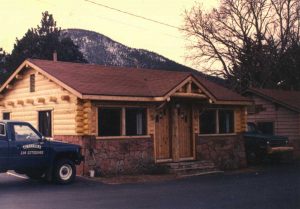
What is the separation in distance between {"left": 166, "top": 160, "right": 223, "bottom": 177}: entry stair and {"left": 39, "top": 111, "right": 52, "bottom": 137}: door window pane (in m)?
5.07

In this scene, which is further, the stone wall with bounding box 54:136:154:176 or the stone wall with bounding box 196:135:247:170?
the stone wall with bounding box 196:135:247:170

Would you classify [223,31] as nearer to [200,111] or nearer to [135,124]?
[200,111]

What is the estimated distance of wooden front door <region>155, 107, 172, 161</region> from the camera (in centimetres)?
2128

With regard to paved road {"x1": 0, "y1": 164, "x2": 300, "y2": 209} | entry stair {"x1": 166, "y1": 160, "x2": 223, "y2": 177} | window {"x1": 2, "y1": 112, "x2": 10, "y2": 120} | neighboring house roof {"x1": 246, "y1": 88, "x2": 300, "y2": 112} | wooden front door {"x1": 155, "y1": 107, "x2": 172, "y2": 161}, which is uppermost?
neighboring house roof {"x1": 246, "y1": 88, "x2": 300, "y2": 112}

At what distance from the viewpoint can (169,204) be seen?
12.2m

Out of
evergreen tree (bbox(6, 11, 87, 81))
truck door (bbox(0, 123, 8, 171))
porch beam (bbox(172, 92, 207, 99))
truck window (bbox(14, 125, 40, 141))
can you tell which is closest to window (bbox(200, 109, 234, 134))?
porch beam (bbox(172, 92, 207, 99))

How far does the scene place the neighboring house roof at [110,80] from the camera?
19297 millimetres

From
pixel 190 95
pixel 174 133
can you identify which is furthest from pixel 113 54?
pixel 190 95

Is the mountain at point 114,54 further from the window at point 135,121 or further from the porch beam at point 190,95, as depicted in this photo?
the window at point 135,121

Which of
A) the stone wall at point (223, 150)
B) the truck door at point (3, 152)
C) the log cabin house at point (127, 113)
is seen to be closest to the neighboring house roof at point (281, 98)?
the log cabin house at point (127, 113)

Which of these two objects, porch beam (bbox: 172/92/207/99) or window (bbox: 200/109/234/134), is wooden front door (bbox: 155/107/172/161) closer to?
porch beam (bbox: 172/92/207/99)

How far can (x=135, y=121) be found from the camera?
67.9 feet

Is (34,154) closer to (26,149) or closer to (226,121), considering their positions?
(26,149)

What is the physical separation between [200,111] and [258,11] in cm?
2691
